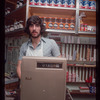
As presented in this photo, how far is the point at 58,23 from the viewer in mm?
2271

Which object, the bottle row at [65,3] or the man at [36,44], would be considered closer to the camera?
the man at [36,44]

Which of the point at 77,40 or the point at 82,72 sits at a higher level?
the point at 77,40

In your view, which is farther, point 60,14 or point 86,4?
point 60,14

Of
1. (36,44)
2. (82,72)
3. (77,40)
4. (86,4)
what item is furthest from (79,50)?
(36,44)

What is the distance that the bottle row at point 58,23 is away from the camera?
225 centimetres

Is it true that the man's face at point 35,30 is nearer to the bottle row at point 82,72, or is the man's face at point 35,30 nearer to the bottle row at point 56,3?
the bottle row at point 56,3

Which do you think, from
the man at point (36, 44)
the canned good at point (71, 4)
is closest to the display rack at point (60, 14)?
the canned good at point (71, 4)

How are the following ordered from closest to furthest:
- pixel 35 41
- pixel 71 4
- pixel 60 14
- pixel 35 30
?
pixel 35 30 → pixel 35 41 → pixel 71 4 → pixel 60 14

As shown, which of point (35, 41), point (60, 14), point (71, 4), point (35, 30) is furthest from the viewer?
point (60, 14)

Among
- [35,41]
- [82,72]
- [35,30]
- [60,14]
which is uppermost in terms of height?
[60,14]

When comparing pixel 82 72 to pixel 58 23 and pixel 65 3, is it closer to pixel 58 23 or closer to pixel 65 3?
pixel 58 23

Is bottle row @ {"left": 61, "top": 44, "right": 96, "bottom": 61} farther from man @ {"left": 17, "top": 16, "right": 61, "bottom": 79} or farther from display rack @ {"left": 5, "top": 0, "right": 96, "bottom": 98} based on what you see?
man @ {"left": 17, "top": 16, "right": 61, "bottom": 79}

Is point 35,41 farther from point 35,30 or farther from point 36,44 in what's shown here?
point 35,30
